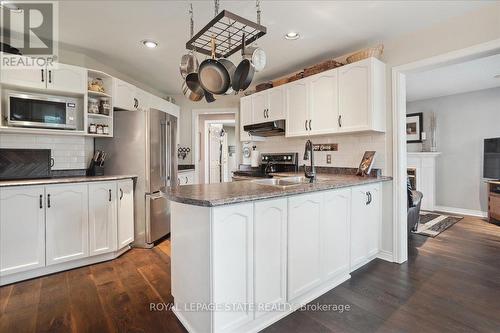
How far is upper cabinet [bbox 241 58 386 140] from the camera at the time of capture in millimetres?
2695

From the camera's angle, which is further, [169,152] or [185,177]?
[185,177]

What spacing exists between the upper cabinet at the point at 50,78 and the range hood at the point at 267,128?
87.2 inches

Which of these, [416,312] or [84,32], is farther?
[84,32]

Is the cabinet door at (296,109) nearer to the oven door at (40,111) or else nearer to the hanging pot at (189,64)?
the hanging pot at (189,64)

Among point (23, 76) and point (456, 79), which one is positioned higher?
point (456, 79)

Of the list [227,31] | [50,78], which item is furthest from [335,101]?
[50,78]

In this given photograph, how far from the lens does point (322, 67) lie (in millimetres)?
3131

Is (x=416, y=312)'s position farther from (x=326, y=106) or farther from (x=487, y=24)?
(x=487, y=24)

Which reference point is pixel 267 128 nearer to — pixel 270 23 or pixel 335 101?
pixel 335 101

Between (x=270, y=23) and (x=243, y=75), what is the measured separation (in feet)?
3.42

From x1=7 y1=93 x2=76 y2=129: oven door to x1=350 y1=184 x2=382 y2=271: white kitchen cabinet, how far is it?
3.14m

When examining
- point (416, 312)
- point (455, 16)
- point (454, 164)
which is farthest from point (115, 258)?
point (454, 164)

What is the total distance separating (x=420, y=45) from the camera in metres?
2.55

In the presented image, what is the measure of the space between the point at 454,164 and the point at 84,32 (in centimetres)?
656
